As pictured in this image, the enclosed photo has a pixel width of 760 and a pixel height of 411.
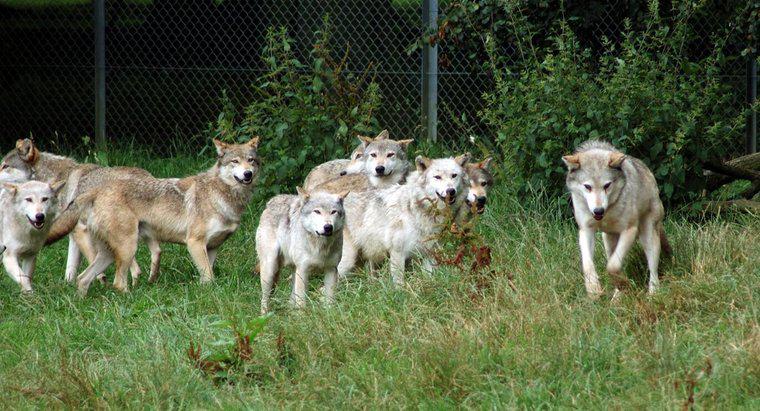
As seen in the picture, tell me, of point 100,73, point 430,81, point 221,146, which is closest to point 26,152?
point 221,146

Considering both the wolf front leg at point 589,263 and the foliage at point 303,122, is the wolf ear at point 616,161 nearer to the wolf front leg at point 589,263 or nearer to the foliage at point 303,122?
the wolf front leg at point 589,263

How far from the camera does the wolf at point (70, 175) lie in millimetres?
8780

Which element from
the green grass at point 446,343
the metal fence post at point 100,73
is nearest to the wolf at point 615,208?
the green grass at point 446,343

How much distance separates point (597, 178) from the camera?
6.87 m

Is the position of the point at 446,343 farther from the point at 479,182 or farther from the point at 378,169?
the point at 378,169

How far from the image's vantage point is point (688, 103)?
892 cm

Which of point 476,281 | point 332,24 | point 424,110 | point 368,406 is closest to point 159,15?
point 332,24

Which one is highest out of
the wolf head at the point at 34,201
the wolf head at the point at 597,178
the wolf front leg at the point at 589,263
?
the wolf head at the point at 597,178

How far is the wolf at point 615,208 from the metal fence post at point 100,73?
24.6 feet

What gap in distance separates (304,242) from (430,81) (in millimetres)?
4841

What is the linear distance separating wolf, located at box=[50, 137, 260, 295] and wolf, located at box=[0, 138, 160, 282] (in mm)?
196

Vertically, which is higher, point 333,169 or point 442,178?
point 442,178

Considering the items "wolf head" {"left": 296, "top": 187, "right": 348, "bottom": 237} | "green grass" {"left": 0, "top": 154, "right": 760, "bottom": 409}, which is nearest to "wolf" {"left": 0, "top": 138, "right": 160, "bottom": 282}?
"green grass" {"left": 0, "top": 154, "right": 760, "bottom": 409}

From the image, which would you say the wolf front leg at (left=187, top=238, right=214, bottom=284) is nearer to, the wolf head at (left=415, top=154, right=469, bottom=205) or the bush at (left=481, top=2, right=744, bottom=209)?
the wolf head at (left=415, top=154, right=469, bottom=205)
